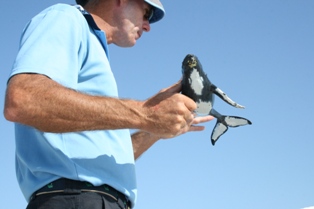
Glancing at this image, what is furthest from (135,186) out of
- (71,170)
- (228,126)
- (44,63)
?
(228,126)

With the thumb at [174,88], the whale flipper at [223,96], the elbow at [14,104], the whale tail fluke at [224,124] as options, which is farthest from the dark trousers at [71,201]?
the whale tail fluke at [224,124]

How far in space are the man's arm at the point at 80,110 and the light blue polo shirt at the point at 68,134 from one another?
16 cm

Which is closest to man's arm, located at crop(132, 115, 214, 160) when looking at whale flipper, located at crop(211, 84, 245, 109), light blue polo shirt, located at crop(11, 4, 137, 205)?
whale flipper, located at crop(211, 84, 245, 109)

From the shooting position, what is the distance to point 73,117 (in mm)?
3205

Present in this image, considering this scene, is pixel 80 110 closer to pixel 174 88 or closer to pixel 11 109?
Answer: pixel 11 109

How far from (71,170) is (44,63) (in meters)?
0.78

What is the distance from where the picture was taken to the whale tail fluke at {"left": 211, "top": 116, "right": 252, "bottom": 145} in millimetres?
5562

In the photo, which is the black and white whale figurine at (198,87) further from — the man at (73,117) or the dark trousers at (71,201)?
the dark trousers at (71,201)

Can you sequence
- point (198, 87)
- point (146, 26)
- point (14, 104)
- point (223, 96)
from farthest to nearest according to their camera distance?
point (223, 96), point (146, 26), point (198, 87), point (14, 104)

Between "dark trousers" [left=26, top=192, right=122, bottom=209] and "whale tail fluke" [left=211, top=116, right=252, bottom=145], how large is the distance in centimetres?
230

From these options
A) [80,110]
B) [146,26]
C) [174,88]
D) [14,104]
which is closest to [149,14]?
[146,26]

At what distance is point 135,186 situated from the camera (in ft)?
13.1

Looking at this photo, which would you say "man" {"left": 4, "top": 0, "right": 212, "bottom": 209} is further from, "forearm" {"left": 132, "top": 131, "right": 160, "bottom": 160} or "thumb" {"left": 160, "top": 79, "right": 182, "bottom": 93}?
"forearm" {"left": 132, "top": 131, "right": 160, "bottom": 160}

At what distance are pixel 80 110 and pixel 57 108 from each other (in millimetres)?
151
